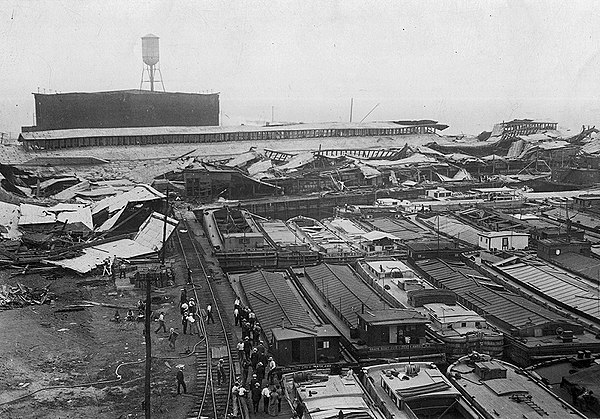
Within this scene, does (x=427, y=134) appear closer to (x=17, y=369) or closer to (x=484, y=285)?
(x=484, y=285)

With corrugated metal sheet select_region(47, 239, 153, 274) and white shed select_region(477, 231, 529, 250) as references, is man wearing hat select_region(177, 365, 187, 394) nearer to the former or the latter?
corrugated metal sheet select_region(47, 239, 153, 274)

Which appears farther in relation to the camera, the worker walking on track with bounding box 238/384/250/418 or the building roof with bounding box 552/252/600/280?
the building roof with bounding box 552/252/600/280

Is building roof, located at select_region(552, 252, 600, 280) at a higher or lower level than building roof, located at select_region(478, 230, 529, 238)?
lower

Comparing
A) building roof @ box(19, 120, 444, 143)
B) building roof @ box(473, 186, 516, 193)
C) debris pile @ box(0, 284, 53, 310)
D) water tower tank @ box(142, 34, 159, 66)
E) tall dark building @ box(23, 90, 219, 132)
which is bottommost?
debris pile @ box(0, 284, 53, 310)

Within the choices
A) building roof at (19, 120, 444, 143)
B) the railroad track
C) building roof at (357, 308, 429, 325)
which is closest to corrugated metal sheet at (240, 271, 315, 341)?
the railroad track

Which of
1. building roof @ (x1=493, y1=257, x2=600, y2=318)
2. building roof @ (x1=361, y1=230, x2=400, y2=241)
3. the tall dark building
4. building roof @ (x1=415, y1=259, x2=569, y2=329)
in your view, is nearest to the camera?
building roof @ (x1=415, y1=259, x2=569, y2=329)
